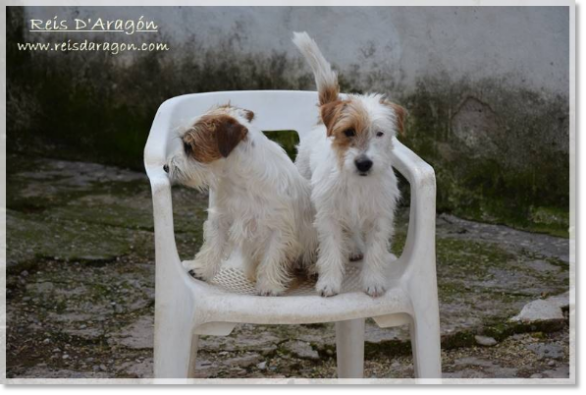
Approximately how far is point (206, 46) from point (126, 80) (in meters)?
0.68

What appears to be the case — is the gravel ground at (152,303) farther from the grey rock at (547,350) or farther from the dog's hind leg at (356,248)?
the dog's hind leg at (356,248)

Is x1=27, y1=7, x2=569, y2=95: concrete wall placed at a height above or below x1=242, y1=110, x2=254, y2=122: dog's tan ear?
above

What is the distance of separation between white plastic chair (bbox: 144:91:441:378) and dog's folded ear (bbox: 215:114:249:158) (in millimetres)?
177

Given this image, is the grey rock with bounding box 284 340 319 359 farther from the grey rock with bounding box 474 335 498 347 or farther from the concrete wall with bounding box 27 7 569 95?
the concrete wall with bounding box 27 7 569 95

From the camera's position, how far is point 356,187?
2.59 metres

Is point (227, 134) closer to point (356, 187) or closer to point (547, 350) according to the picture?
point (356, 187)

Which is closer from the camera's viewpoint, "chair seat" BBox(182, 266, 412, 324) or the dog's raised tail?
"chair seat" BBox(182, 266, 412, 324)

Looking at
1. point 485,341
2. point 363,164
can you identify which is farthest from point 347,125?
point 485,341

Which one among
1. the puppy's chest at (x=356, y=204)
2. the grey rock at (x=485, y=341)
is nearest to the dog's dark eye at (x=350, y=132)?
the puppy's chest at (x=356, y=204)

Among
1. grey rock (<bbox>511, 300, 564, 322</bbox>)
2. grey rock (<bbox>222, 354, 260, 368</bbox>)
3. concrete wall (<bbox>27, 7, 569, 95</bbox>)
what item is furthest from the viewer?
concrete wall (<bbox>27, 7, 569, 95</bbox>)

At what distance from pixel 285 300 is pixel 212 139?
562 mm

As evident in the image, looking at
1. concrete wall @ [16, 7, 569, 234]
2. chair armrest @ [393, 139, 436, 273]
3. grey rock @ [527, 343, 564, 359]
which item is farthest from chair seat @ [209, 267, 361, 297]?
concrete wall @ [16, 7, 569, 234]

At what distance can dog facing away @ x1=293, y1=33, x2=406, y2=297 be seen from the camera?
8.19 feet
